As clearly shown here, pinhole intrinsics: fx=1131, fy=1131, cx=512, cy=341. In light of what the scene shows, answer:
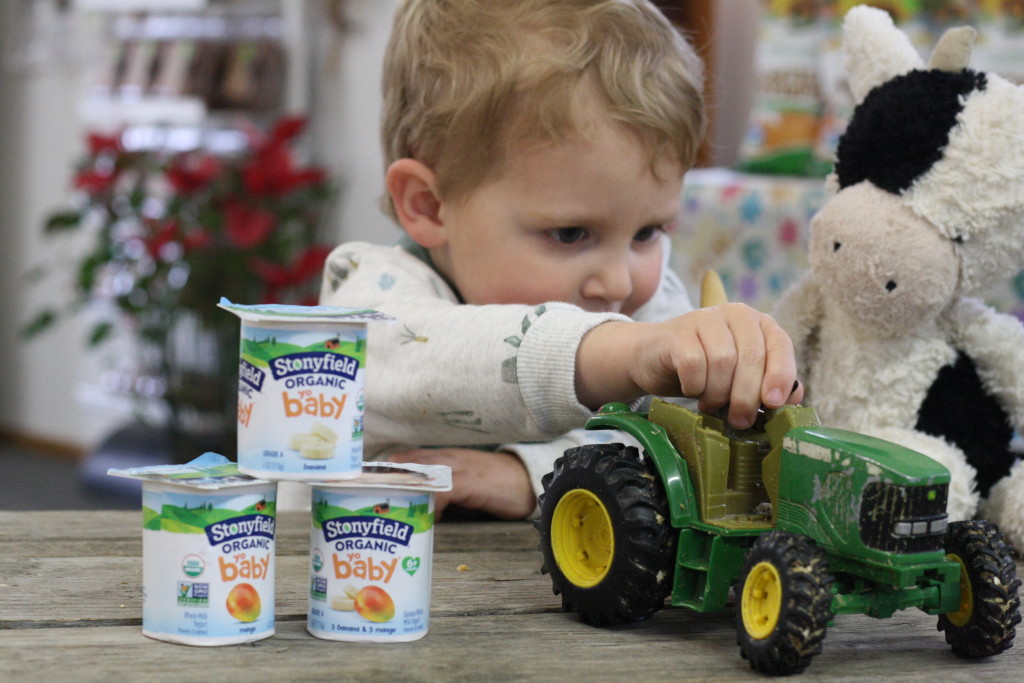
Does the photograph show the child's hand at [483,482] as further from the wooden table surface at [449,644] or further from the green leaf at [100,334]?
the green leaf at [100,334]

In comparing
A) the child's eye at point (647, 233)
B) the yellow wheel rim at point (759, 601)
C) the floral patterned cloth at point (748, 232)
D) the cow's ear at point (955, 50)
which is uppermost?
the cow's ear at point (955, 50)

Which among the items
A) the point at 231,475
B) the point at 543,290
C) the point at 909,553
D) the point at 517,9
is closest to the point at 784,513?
the point at 909,553

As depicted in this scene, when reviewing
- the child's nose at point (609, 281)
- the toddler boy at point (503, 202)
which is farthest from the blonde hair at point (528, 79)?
the child's nose at point (609, 281)

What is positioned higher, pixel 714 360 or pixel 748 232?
pixel 748 232

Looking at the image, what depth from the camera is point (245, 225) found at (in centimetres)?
282

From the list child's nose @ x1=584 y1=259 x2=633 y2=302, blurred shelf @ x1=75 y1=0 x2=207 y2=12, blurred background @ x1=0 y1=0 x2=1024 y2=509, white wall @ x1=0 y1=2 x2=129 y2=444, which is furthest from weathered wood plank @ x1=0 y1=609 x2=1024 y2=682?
white wall @ x1=0 y1=2 x2=129 y2=444

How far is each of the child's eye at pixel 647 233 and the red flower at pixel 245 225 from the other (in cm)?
174

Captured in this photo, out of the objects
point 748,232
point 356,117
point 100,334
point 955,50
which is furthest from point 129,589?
point 356,117

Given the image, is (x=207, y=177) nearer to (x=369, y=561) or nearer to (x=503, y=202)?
(x=503, y=202)

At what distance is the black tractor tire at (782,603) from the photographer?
64 centimetres

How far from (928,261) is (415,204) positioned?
541mm

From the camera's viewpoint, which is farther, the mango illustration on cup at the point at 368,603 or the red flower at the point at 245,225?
the red flower at the point at 245,225

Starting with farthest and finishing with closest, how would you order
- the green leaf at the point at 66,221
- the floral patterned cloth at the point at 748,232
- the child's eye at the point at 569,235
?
the green leaf at the point at 66,221 < the floral patterned cloth at the point at 748,232 < the child's eye at the point at 569,235

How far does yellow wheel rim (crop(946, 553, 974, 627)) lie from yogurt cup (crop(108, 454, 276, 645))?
445 millimetres
